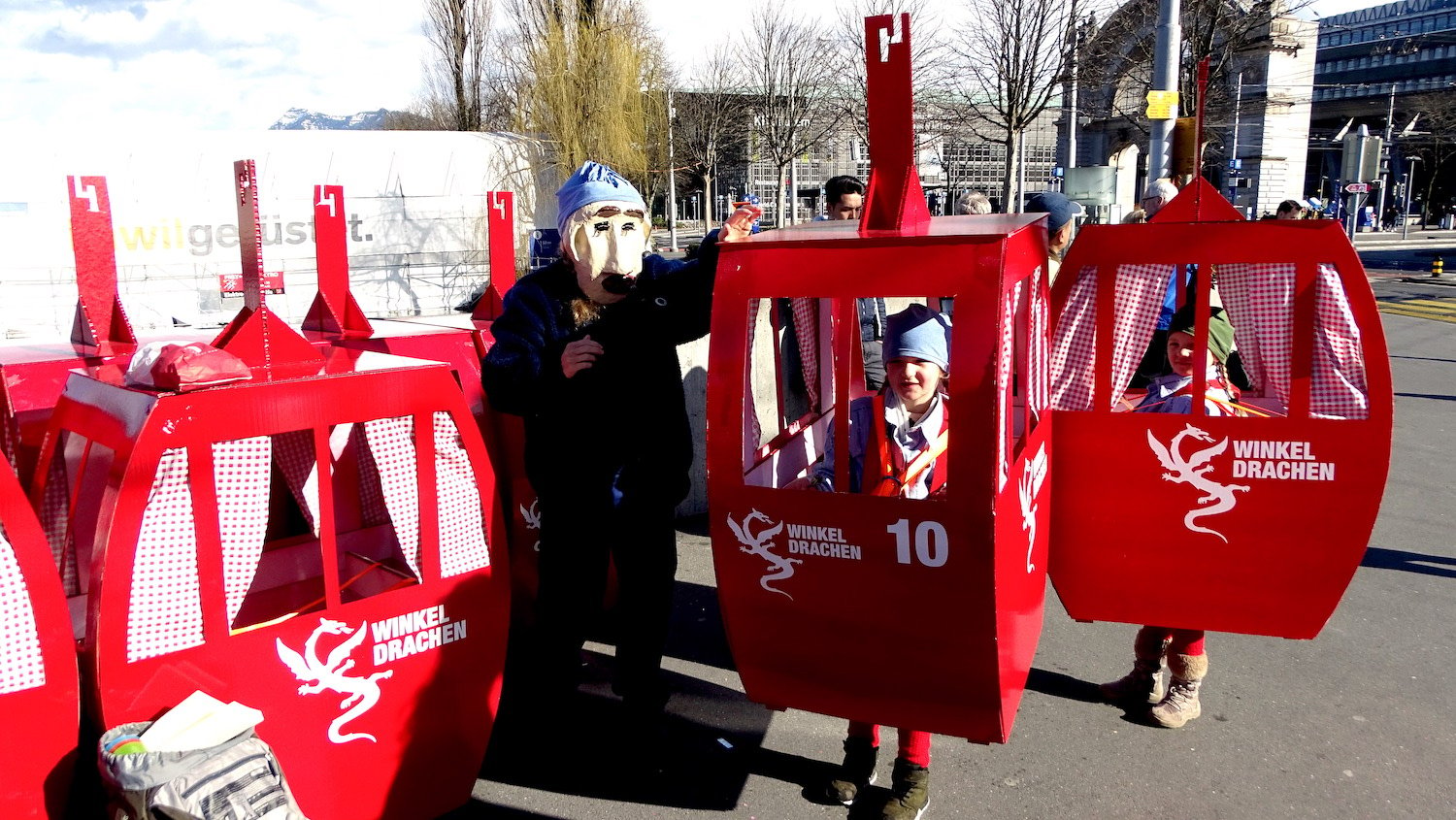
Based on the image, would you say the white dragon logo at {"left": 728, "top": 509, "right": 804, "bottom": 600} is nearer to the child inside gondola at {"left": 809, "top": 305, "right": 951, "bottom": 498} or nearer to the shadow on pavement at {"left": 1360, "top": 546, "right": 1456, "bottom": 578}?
the child inside gondola at {"left": 809, "top": 305, "right": 951, "bottom": 498}

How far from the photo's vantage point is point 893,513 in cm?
251

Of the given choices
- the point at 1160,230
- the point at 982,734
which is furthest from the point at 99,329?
the point at 1160,230

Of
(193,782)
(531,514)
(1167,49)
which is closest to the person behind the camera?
(193,782)

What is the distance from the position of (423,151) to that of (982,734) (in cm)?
1727

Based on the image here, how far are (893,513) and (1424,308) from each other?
19.2 metres

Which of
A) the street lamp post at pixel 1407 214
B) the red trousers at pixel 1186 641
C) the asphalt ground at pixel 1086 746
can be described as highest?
the street lamp post at pixel 1407 214

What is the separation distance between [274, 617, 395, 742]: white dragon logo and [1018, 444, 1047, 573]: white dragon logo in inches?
72.8

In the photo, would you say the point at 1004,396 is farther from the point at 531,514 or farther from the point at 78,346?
the point at 78,346

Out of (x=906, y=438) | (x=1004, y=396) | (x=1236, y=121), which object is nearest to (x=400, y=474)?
(x=906, y=438)

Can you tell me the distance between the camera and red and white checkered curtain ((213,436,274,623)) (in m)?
2.38

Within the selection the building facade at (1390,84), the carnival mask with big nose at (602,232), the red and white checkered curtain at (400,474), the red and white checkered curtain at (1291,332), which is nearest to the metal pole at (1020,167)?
the red and white checkered curtain at (1291,332)

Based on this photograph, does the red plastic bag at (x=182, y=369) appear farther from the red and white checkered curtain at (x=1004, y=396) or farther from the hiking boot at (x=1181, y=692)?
the hiking boot at (x=1181, y=692)

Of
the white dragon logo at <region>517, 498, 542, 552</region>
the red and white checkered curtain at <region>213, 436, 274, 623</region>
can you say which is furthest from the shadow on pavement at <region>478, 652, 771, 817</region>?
the red and white checkered curtain at <region>213, 436, 274, 623</region>

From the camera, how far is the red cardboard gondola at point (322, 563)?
88.6 inches
